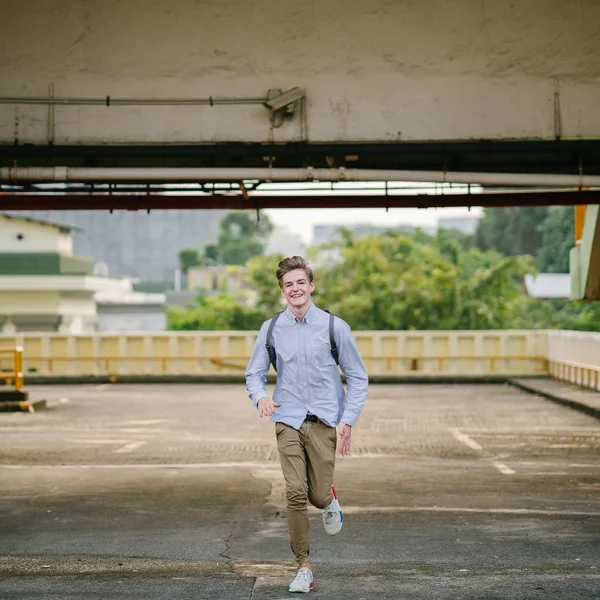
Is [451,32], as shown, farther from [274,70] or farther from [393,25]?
[274,70]

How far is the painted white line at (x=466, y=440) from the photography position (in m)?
16.7

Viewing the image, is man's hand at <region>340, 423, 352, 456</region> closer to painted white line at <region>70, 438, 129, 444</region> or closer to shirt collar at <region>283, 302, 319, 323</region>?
shirt collar at <region>283, 302, 319, 323</region>

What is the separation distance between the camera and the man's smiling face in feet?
22.9

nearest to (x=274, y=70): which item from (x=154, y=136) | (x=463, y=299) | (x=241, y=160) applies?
(x=154, y=136)

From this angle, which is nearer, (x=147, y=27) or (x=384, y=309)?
(x=147, y=27)

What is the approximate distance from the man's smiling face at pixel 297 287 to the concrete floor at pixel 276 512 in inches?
67.1

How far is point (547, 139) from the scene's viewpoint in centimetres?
1227

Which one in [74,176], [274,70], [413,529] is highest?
[274,70]

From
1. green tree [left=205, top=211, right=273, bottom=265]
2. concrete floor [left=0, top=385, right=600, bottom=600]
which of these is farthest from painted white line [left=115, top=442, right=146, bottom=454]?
green tree [left=205, top=211, right=273, bottom=265]

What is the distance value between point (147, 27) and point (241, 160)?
285 centimetres

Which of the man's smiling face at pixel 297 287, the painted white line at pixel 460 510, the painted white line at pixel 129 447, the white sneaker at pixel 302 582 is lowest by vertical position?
the painted white line at pixel 129 447

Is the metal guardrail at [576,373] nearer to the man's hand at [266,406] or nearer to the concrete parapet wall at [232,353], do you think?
the concrete parapet wall at [232,353]

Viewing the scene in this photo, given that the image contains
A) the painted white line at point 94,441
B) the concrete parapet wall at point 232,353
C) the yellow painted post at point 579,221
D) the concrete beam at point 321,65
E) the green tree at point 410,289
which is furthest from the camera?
the green tree at point 410,289

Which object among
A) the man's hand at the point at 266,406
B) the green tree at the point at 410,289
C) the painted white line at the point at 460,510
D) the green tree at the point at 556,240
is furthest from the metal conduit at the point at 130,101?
the green tree at the point at 556,240
